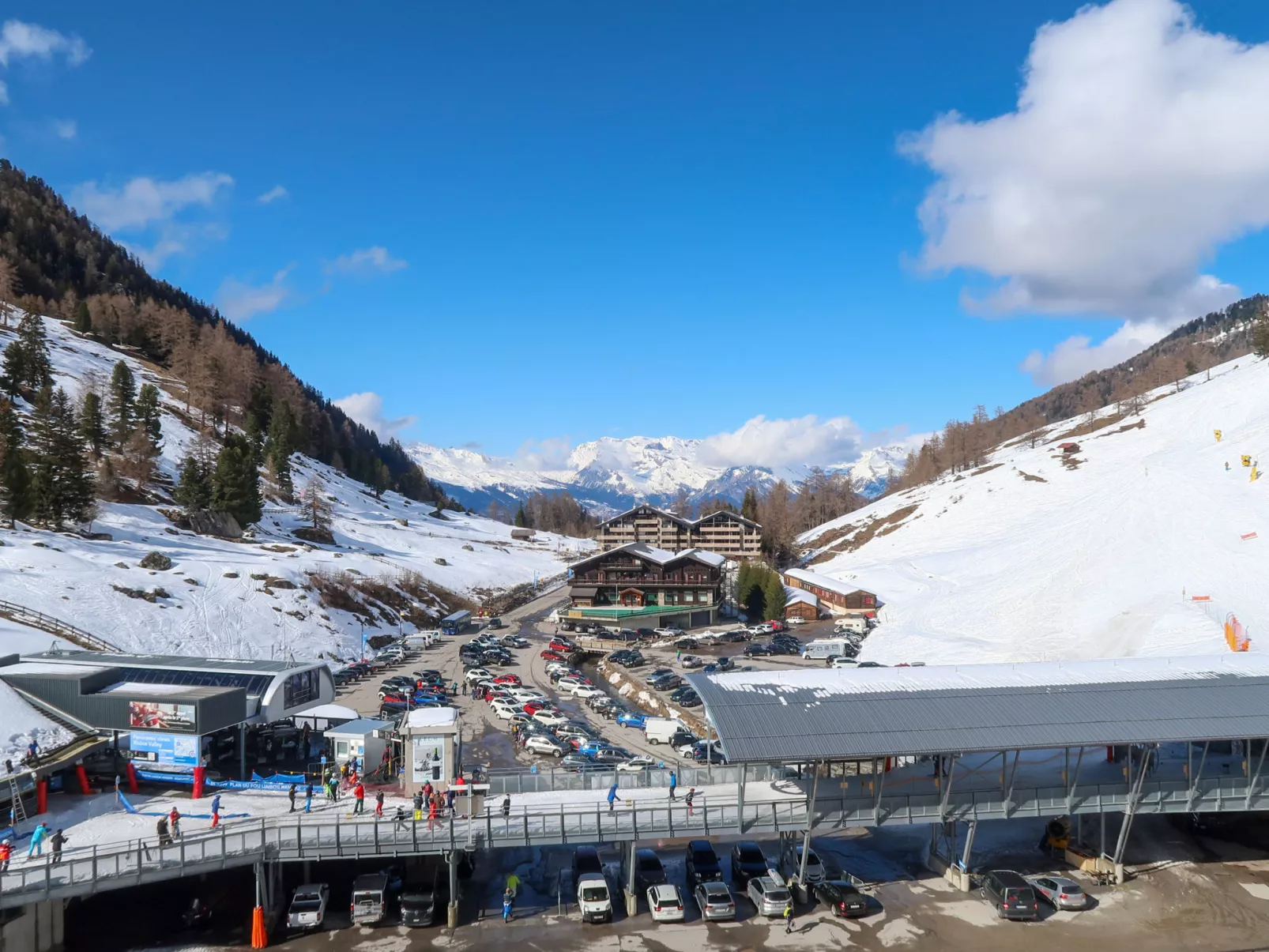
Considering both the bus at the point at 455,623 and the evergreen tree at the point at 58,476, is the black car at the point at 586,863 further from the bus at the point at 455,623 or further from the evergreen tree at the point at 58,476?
the evergreen tree at the point at 58,476

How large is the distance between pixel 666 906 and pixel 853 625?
5345cm

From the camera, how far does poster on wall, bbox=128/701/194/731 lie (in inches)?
1215

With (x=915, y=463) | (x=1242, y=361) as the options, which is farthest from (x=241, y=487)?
(x=1242, y=361)

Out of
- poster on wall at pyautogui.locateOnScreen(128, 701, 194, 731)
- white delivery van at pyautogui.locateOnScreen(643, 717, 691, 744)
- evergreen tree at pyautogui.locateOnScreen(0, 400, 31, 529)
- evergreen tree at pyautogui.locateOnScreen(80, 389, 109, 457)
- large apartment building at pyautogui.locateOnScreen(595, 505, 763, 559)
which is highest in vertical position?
evergreen tree at pyautogui.locateOnScreen(80, 389, 109, 457)

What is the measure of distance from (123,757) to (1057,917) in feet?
110

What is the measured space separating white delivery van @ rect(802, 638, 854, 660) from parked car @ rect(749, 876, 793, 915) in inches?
1547

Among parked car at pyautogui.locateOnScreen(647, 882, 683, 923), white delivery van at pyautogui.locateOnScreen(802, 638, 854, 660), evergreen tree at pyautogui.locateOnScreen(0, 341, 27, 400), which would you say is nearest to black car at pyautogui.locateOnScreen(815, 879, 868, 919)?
parked car at pyautogui.locateOnScreen(647, 882, 683, 923)

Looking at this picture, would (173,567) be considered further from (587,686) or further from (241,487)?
(587,686)

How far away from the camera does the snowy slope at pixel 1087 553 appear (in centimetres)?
5738

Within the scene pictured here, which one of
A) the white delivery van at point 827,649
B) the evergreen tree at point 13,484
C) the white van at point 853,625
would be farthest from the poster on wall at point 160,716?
the white van at point 853,625

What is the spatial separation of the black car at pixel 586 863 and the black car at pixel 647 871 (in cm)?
126

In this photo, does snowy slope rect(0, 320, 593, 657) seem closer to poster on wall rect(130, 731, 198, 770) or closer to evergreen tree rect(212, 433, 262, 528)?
evergreen tree rect(212, 433, 262, 528)

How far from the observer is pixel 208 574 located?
68.6 m

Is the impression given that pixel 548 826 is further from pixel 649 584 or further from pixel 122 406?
pixel 122 406
